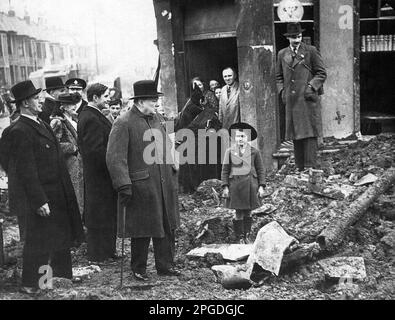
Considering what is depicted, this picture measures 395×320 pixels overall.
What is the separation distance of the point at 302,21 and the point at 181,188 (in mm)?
3620

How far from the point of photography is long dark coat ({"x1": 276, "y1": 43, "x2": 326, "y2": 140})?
308 inches

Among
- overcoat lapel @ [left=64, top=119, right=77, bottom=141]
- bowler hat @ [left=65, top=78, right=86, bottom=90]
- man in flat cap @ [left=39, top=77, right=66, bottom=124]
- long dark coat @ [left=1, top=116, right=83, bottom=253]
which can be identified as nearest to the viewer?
long dark coat @ [left=1, top=116, right=83, bottom=253]

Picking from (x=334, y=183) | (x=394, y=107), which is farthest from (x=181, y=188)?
(x=394, y=107)

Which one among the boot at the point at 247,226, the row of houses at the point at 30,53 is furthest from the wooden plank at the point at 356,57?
the row of houses at the point at 30,53

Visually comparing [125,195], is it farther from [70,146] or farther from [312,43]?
[312,43]

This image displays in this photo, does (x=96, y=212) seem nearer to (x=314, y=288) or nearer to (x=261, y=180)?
(x=261, y=180)

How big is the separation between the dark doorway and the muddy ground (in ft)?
11.2

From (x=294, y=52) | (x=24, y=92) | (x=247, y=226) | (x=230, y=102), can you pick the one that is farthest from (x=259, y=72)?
(x=24, y=92)

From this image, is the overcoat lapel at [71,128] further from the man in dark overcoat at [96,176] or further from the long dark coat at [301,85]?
the long dark coat at [301,85]

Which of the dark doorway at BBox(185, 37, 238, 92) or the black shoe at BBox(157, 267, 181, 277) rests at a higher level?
the dark doorway at BBox(185, 37, 238, 92)

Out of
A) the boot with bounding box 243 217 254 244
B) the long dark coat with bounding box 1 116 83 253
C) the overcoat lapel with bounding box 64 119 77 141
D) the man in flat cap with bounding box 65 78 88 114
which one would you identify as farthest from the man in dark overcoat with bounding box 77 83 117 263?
the boot with bounding box 243 217 254 244

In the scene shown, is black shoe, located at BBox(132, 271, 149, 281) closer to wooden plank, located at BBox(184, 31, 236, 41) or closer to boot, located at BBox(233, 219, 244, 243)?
boot, located at BBox(233, 219, 244, 243)

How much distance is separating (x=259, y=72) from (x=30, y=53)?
1295 cm

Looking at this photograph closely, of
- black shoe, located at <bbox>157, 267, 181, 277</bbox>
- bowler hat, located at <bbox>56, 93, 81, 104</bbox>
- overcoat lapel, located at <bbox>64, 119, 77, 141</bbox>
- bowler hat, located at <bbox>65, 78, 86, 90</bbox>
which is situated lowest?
black shoe, located at <bbox>157, 267, 181, 277</bbox>
